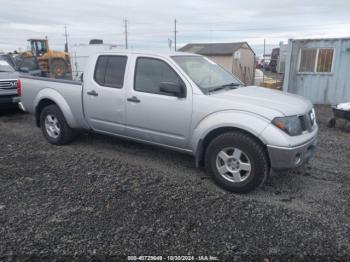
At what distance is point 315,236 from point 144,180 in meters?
2.28

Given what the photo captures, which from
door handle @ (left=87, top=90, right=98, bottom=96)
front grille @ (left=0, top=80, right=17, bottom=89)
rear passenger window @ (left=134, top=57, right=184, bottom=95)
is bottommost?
front grille @ (left=0, top=80, right=17, bottom=89)

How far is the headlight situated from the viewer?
3371mm

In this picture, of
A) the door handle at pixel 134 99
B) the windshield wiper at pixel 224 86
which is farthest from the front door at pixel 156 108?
the windshield wiper at pixel 224 86

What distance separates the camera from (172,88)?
3812 millimetres

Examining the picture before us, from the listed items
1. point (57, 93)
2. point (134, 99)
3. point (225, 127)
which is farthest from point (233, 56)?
point (225, 127)

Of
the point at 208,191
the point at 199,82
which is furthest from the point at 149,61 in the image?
the point at 208,191

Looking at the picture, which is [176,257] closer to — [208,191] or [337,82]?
[208,191]

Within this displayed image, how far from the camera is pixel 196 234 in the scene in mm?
2918

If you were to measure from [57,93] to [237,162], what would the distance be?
3596 millimetres

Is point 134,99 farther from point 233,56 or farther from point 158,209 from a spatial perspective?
point 233,56

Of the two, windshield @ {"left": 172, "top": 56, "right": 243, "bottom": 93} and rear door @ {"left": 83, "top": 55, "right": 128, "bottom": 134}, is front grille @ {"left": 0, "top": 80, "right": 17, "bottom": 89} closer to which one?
rear door @ {"left": 83, "top": 55, "right": 128, "bottom": 134}

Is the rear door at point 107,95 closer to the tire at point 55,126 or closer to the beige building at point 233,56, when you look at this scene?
the tire at point 55,126

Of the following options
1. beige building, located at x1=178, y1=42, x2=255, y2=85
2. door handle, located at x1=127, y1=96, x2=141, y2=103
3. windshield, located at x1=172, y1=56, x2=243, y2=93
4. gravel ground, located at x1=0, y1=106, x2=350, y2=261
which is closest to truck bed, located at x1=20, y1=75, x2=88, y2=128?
gravel ground, located at x1=0, y1=106, x2=350, y2=261

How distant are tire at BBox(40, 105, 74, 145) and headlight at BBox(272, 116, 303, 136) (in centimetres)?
383
